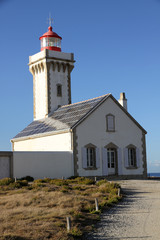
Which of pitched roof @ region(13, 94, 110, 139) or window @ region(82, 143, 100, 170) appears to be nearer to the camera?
window @ region(82, 143, 100, 170)

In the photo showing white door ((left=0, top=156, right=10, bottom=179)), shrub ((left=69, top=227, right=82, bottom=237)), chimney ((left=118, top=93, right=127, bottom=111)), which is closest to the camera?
shrub ((left=69, top=227, right=82, bottom=237))

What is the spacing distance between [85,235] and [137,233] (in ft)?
4.22

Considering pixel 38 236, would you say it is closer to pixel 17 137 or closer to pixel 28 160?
pixel 28 160

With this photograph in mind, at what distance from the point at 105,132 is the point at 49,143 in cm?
440

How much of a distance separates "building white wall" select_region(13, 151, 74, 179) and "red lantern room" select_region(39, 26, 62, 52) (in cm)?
1233

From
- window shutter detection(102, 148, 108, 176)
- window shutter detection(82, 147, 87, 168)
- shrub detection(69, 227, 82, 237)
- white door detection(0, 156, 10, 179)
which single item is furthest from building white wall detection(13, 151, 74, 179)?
shrub detection(69, 227, 82, 237)

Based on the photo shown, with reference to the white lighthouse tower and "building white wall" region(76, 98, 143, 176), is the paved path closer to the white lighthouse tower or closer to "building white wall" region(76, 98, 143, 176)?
"building white wall" region(76, 98, 143, 176)

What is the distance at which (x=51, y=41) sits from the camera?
1375 inches

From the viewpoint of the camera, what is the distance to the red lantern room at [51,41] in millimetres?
34719

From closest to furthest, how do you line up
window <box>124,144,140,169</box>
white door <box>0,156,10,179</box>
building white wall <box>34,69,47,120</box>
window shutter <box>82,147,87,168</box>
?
white door <box>0,156,10,179</box> → window shutter <box>82,147,87,168</box> → window <box>124,144,140,169</box> → building white wall <box>34,69,47,120</box>

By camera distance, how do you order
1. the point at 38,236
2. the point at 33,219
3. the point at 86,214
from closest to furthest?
the point at 38,236 → the point at 33,219 → the point at 86,214

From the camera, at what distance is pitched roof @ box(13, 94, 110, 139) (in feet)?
90.7

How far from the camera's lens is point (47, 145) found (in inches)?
1143

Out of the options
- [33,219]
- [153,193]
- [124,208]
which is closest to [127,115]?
[153,193]
